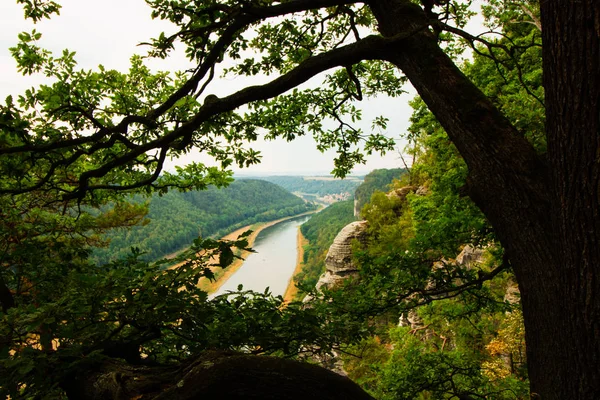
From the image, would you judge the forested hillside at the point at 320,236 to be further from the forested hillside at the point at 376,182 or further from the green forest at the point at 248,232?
the green forest at the point at 248,232

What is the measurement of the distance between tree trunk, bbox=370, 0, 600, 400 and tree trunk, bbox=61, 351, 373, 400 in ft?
3.38

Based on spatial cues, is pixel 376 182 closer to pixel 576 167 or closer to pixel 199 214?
pixel 199 214

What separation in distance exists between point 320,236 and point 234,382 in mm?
69103

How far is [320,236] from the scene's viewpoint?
230ft

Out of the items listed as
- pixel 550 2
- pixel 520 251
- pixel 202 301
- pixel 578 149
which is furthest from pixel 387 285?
pixel 550 2

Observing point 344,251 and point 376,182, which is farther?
point 376,182

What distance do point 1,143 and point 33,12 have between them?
149 cm

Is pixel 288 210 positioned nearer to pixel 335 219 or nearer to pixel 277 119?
pixel 335 219

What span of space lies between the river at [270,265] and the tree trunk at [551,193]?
45.0 meters

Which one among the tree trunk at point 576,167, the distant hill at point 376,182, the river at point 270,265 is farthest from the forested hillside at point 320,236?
the tree trunk at point 576,167

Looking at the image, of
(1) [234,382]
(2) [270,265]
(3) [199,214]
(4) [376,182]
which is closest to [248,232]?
(1) [234,382]

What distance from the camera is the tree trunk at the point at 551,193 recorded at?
4.49 ft

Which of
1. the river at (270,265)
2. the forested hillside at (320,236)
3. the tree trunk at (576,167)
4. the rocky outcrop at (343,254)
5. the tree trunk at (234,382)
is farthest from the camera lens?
the river at (270,265)

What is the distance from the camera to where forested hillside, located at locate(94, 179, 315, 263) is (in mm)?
63625
